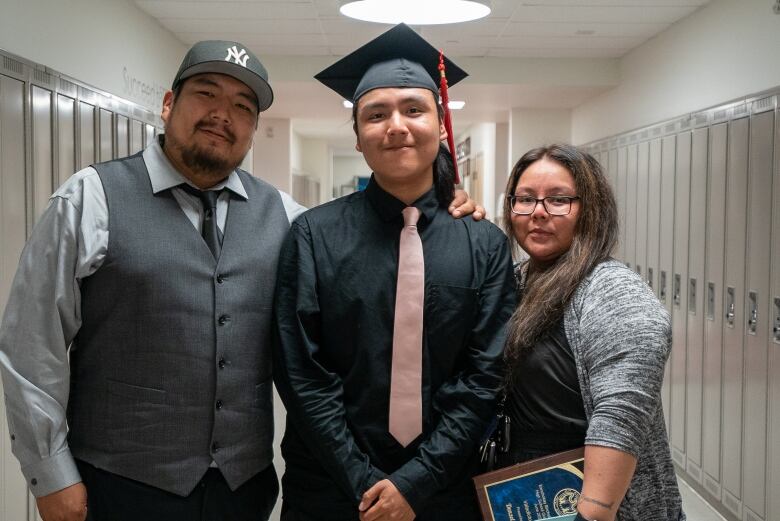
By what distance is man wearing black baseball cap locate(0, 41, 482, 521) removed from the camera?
185 cm

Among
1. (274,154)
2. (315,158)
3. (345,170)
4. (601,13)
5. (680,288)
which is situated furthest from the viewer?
(345,170)

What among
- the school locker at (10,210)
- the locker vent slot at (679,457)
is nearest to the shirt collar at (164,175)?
the school locker at (10,210)

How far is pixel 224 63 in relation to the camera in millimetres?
2033

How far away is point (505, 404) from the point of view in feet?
6.70

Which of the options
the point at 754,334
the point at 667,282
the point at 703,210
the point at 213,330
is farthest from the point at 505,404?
the point at 667,282

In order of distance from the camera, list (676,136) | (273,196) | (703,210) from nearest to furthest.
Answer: (273,196)
(703,210)
(676,136)

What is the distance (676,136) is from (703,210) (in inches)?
30.5

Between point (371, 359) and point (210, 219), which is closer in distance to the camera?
point (371, 359)

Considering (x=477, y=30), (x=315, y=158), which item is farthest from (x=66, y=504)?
(x=315, y=158)

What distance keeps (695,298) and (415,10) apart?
2613mm

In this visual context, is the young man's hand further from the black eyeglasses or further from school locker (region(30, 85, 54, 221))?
school locker (region(30, 85, 54, 221))

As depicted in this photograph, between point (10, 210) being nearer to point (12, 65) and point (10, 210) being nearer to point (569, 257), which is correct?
point (12, 65)

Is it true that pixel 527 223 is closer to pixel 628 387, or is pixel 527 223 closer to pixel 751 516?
pixel 628 387

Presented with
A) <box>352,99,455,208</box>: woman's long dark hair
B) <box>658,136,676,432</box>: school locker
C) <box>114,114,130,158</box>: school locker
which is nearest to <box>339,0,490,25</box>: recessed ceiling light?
<box>114,114,130,158</box>: school locker
